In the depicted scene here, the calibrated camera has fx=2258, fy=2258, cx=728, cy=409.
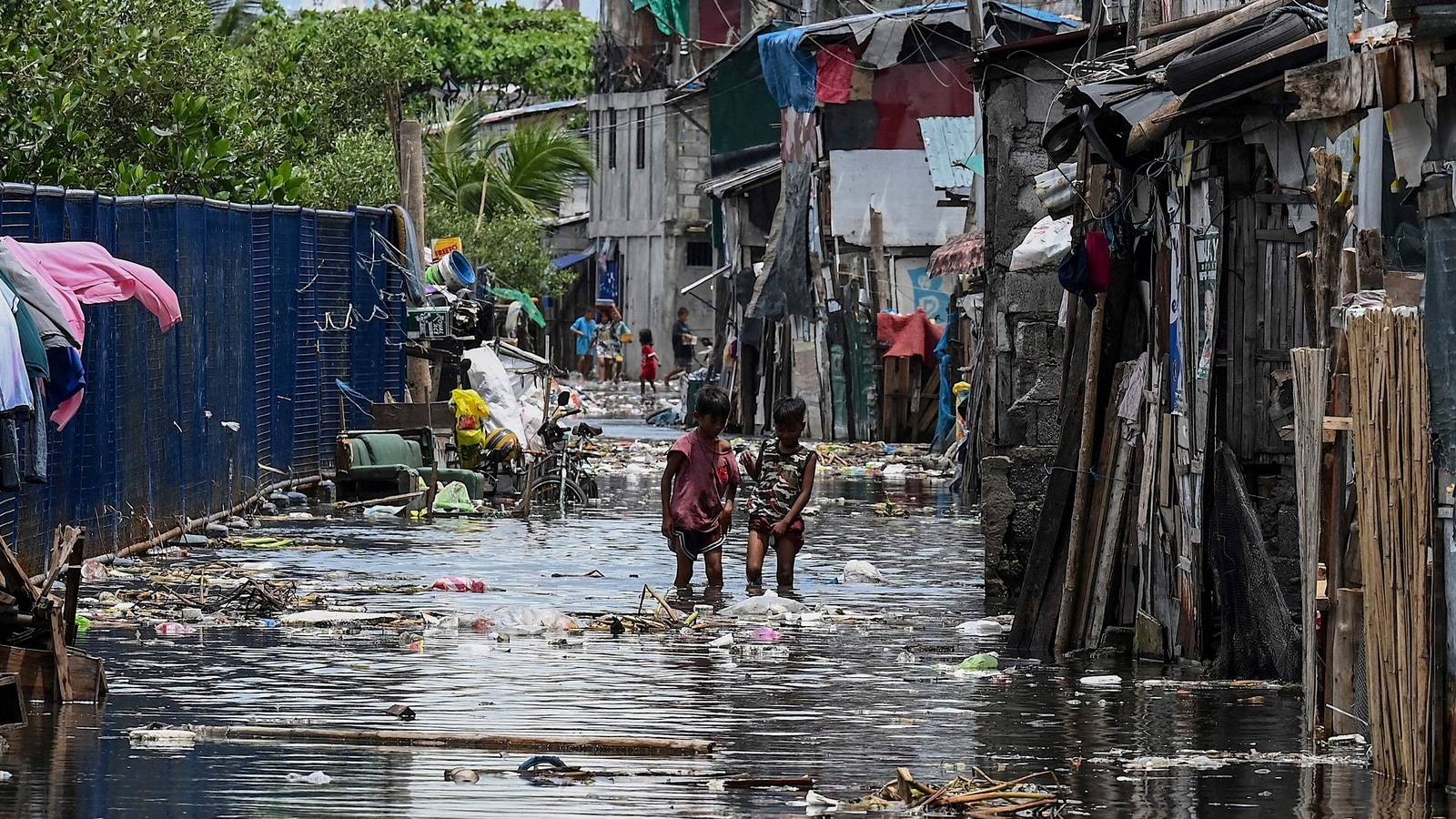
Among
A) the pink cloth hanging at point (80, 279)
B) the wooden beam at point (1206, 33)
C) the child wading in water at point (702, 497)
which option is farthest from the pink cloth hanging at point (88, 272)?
the wooden beam at point (1206, 33)

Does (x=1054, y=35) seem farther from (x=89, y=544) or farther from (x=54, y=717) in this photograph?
(x=54, y=717)

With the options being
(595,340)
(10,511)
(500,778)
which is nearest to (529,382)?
(10,511)

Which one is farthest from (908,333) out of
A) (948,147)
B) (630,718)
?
(630,718)

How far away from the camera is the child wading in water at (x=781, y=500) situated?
14.3 m

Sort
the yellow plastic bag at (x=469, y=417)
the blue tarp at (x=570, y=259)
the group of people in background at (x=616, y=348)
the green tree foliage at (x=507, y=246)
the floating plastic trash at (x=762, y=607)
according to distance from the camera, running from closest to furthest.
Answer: the floating plastic trash at (x=762, y=607) → the yellow plastic bag at (x=469, y=417) → the green tree foliage at (x=507, y=246) → the group of people in background at (x=616, y=348) → the blue tarp at (x=570, y=259)

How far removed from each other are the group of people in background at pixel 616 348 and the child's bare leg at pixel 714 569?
103ft

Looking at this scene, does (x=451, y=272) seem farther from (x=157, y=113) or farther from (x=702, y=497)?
(x=702, y=497)

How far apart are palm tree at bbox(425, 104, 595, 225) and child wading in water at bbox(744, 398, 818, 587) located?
34356 mm

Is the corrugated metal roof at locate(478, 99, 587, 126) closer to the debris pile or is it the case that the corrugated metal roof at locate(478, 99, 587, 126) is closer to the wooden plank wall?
the wooden plank wall

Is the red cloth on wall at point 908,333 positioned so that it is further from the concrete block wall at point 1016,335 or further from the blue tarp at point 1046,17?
the concrete block wall at point 1016,335

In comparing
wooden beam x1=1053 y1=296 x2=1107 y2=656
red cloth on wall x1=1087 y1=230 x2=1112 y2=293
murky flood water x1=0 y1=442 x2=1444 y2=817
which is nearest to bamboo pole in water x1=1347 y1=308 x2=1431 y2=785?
murky flood water x1=0 y1=442 x2=1444 y2=817

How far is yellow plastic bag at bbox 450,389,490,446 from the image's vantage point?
2197 cm

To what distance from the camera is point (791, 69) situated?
3222cm

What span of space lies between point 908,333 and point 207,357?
553 inches
